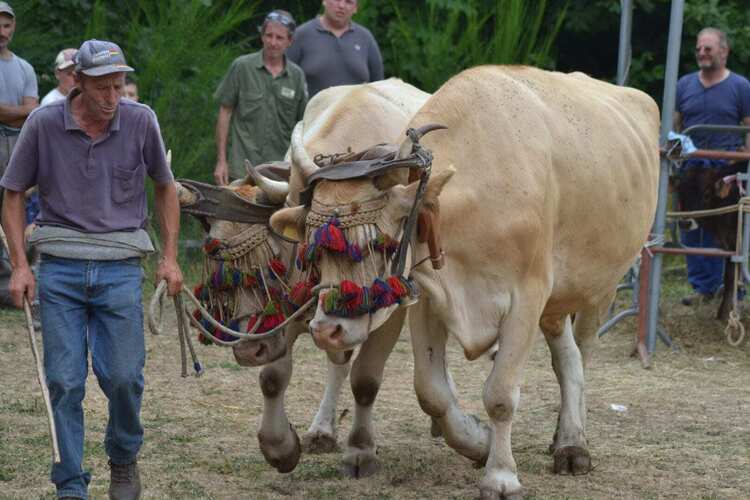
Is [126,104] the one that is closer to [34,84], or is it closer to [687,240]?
[34,84]

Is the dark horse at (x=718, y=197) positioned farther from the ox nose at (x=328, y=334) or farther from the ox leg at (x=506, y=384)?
the ox nose at (x=328, y=334)

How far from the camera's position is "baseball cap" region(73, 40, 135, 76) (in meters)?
5.01

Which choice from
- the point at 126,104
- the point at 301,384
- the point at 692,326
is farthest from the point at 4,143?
the point at 692,326

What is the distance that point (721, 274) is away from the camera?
38.0 ft

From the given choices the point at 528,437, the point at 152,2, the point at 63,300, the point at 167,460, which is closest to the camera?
the point at 63,300

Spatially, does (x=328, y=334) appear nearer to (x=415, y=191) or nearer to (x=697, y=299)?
(x=415, y=191)

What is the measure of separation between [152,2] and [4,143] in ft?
11.1

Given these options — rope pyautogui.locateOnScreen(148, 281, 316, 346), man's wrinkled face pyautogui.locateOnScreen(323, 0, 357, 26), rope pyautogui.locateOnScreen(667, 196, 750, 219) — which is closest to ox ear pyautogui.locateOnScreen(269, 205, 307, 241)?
rope pyautogui.locateOnScreen(148, 281, 316, 346)

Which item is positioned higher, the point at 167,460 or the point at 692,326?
the point at 167,460

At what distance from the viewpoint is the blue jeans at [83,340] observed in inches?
203

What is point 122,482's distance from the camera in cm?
543

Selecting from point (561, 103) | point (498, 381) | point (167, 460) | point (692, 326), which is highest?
point (561, 103)

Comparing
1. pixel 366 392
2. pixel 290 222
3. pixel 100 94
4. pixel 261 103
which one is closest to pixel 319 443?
pixel 366 392

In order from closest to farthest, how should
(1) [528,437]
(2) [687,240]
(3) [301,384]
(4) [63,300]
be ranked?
(4) [63,300]
(1) [528,437]
(3) [301,384]
(2) [687,240]
